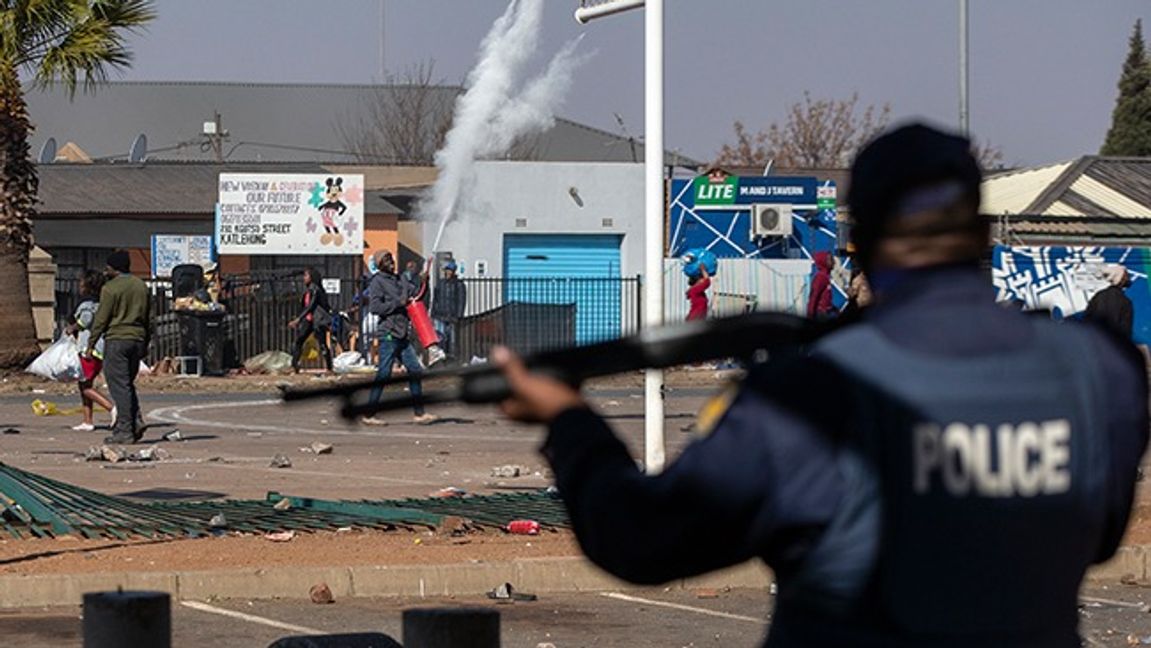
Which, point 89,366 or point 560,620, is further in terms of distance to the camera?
point 89,366

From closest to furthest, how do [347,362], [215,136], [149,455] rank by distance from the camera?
[149,455] → [347,362] → [215,136]

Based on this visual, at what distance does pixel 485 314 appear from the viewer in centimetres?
3419

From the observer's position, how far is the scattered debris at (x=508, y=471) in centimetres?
1543

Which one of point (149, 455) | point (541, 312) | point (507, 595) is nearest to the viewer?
point (507, 595)

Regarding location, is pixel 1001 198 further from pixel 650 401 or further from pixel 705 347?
pixel 705 347

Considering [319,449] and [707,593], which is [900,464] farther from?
[319,449]

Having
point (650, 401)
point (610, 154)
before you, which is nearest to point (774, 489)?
point (650, 401)

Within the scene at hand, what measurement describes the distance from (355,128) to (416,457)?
2360 inches

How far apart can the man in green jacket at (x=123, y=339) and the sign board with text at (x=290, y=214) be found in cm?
2007

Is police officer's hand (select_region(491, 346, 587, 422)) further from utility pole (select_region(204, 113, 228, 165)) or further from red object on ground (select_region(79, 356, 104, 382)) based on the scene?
utility pole (select_region(204, 113, 228, 165))

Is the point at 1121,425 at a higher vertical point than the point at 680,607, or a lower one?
higher

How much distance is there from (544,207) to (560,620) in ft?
106

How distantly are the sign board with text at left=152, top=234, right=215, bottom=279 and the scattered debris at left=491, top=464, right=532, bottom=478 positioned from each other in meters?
29.7

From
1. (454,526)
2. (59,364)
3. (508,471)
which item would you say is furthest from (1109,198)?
(454,526)
